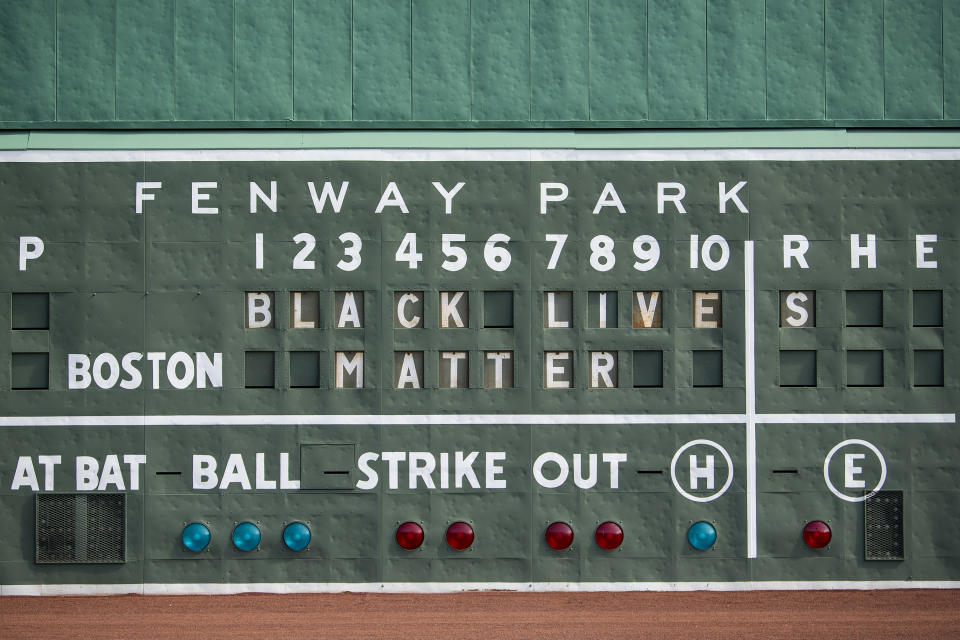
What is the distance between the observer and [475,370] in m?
8.58

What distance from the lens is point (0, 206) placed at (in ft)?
28.2

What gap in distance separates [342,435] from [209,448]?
122cm

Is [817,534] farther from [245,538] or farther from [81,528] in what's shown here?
[81,528]

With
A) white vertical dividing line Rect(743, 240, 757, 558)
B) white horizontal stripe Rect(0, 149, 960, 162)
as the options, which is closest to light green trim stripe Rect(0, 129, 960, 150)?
white horizontal stripe Rect(0, 149, 960, 162)

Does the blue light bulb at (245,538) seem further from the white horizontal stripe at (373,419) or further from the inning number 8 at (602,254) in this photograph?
the inning number 8 at (602,254)

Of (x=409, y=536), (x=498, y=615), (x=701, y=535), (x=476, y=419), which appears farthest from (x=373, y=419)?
(x=701, y=535)

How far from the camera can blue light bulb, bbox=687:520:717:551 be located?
8.58 metres

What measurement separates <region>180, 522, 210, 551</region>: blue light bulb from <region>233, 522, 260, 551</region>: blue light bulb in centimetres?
28

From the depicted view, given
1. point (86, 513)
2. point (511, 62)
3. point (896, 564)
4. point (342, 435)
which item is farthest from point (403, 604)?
point (511, 62)

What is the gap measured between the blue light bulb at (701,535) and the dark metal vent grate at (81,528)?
5150 mm

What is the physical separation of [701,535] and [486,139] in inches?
163

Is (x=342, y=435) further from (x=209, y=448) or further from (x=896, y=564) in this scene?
(x=896, y=564)

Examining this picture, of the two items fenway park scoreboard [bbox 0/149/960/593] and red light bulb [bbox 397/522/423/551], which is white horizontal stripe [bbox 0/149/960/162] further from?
red light bulb [bbox 397/522/423/551]

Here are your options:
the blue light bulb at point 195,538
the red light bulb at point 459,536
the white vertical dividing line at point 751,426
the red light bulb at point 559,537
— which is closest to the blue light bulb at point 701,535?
the white vertical dividing line at point 751,426
